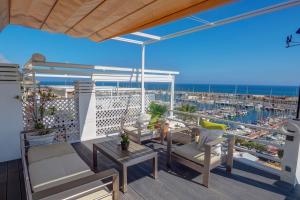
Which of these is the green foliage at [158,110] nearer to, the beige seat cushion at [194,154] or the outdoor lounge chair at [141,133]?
the outdoor lounge chair at [141,133]

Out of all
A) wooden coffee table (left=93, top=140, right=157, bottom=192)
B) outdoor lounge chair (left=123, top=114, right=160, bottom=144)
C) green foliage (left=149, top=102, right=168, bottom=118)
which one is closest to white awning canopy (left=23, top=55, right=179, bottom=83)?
green foliage (left=149, top=102, right=168, bottom=118)

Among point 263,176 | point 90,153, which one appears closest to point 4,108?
point 90,153

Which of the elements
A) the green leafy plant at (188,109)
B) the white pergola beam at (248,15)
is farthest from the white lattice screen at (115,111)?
the white pergola beam at (248,15)

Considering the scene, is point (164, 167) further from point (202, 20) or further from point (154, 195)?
point (202, 20)

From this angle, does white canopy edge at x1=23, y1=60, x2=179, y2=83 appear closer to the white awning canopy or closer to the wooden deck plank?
the white awning canopy

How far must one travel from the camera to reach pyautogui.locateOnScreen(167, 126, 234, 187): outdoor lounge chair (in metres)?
2.58

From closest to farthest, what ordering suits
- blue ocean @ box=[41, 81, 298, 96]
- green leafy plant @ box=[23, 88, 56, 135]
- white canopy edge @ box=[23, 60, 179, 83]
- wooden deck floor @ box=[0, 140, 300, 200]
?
wooden deck floor @ box=[0, 140, 300, 200]
green leafy plant @ box=[23, 88, 56, 135]
white canopy edge @ box=[23, 60, 179, 83]
blue ocean @ box=[41, 81, 298, 96]

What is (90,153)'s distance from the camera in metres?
3.88

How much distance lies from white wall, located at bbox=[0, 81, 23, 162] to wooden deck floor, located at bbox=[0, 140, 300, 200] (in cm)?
25

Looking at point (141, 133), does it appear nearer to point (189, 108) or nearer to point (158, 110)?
point (158, 110)

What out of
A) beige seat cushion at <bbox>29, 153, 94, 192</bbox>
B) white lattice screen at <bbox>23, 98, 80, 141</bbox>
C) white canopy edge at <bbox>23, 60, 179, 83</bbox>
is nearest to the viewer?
beige seat cushion at <bbox>29, 153, 94, 192</bbox>

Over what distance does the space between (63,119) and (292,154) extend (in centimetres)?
490

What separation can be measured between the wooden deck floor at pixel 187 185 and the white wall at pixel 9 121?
25 centimetres

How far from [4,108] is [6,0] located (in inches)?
101
